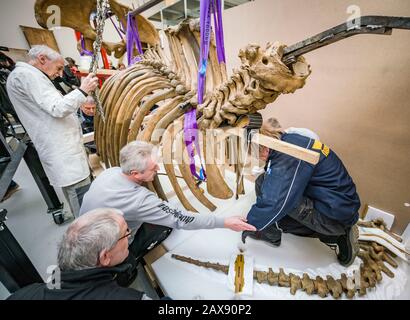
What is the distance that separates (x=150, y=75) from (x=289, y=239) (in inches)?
82.5

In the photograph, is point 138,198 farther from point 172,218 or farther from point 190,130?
point 190,130

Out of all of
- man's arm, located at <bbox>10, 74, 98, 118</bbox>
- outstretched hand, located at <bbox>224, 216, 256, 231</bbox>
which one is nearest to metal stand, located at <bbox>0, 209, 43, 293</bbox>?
man's arm, located at <bbox>10, 74, 98, 118</bbox>

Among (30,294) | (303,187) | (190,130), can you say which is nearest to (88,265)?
(30,294)

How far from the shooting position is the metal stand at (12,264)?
1.18 meters

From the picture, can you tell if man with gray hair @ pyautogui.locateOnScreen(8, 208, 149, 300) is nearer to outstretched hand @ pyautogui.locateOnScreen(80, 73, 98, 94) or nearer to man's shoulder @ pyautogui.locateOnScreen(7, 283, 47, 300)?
man's shoulder @ pyautogui.locateOnScreen(7, 283, 47, 300)

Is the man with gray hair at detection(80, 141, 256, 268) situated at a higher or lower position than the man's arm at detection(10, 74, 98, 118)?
lower

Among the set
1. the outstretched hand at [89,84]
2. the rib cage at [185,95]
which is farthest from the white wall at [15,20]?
the outstretched hand at [89,84]

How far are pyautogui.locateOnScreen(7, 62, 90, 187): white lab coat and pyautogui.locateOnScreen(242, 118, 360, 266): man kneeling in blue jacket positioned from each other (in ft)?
5.32

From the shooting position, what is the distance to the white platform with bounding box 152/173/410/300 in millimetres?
1298

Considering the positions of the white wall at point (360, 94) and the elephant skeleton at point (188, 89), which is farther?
the white wall at point (360, 94)

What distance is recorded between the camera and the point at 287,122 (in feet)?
7.59

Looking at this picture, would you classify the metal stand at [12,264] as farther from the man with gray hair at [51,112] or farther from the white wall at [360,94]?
the white wall at [360,94]

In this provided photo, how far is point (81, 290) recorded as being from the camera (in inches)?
29.3
